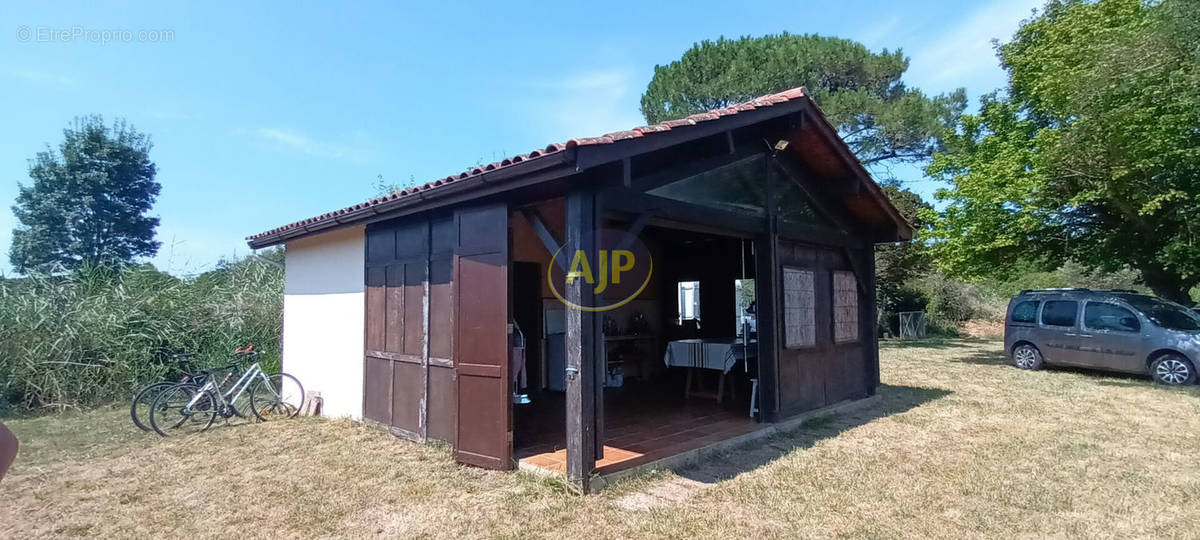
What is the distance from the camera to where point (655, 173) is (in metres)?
5.07

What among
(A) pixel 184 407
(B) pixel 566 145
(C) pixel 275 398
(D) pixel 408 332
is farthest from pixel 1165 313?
(A) pixel 184 407

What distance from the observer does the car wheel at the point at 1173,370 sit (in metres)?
9.24

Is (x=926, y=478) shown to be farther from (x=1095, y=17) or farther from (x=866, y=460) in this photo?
(x=1095, y=17)

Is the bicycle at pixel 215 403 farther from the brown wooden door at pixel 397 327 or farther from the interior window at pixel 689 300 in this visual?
the interior window at pixel 689 300

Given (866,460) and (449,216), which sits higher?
(449,216)

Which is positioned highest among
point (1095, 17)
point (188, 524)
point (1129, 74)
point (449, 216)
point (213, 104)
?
point (1095, 17)

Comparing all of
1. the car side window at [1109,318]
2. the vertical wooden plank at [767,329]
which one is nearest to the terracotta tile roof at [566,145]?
the vertical wooden plank at [767,329]

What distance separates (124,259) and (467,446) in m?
24.8

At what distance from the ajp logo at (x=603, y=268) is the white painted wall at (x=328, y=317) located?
8.35 ft

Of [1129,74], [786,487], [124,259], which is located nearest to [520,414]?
[786,487]

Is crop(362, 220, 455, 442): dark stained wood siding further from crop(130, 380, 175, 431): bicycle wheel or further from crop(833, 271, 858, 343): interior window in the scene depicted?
crop(833, 271, 858, 343): interior window

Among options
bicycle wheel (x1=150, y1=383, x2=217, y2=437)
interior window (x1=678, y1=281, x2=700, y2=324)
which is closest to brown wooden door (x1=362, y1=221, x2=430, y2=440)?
bicycle wheel (x1=150, y1=383, x2=217, y2=437)

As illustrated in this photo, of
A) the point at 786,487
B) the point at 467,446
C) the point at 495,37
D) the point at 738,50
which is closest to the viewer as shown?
the point at 786,487

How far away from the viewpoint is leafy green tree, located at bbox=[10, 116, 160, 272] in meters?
21.2
